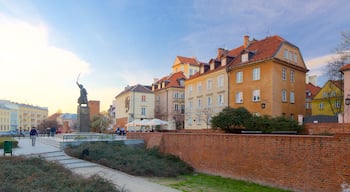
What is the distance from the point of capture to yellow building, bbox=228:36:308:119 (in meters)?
29.9

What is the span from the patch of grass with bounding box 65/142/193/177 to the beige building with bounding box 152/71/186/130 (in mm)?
30969

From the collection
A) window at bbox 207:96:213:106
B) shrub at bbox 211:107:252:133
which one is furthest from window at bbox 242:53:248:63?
shrub at bbox 211:107:252:133

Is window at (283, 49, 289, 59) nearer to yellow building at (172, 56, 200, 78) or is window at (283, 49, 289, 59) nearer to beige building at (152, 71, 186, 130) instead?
beige building at (152, 71, 186, 130)

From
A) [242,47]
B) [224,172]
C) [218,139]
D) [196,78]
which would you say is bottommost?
→ [224,172]

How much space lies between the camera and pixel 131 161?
15.7 m

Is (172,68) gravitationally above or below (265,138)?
above

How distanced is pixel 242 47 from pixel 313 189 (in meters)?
29.0

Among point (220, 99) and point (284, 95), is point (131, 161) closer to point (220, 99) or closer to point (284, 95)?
point (284, 95)

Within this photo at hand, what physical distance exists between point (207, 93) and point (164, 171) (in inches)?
974

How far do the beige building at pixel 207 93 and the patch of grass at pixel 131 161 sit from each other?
17.9 metres

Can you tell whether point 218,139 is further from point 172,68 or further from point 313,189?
point 172,68

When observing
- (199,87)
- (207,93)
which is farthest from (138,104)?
(207,93)

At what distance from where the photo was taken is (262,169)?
13750 mm

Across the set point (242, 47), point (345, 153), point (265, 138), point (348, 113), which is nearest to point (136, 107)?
point (242, 47)
